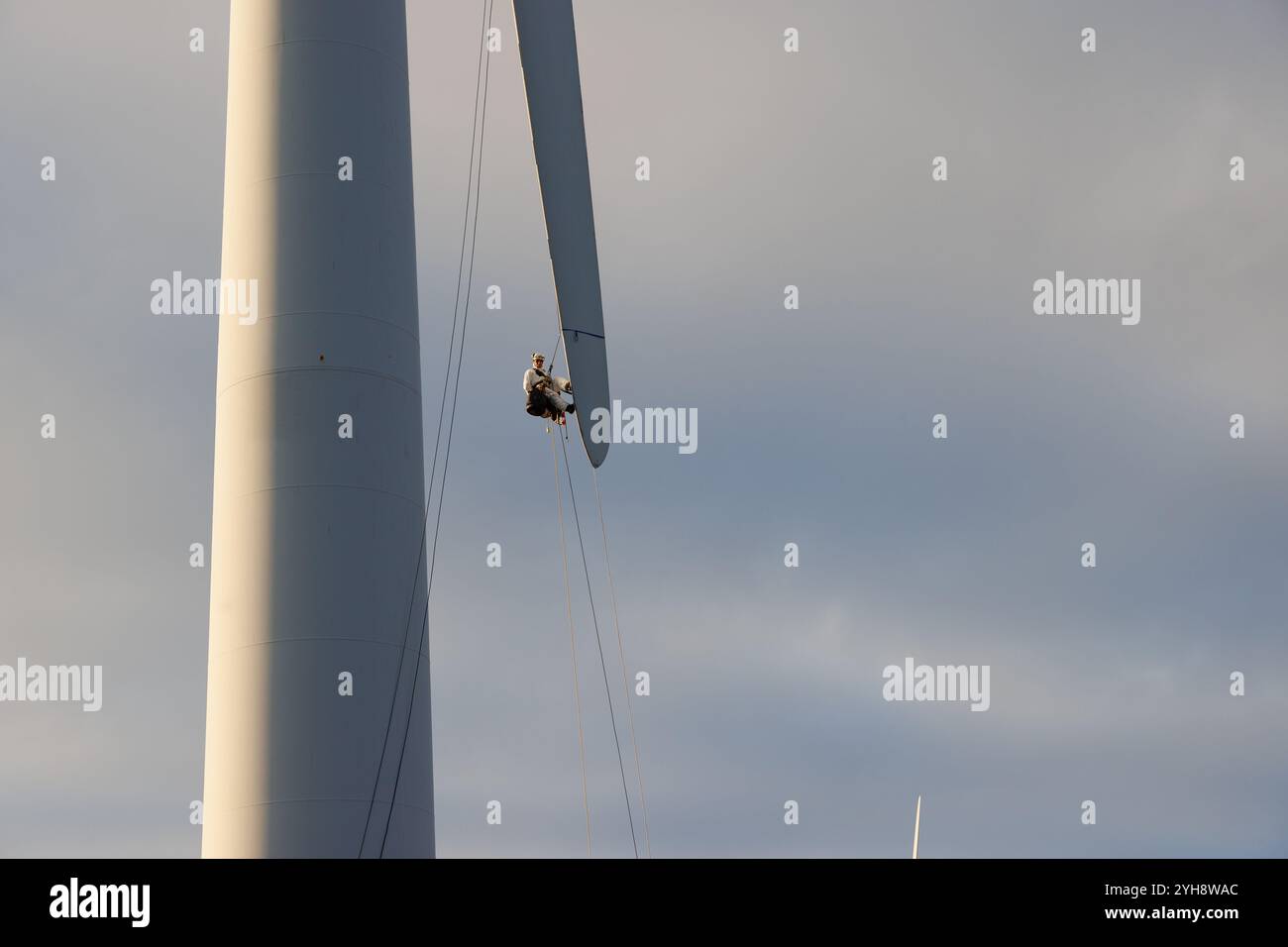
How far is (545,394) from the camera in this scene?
3184cm

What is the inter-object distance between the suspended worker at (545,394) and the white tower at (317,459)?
78.7 inches

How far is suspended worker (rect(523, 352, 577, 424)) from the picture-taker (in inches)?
1251

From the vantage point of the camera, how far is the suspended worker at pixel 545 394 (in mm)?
31766

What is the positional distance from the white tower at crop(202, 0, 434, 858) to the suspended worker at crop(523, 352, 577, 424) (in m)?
2.00

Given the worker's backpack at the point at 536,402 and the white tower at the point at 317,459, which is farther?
the worker's backpack at the point at 536,402

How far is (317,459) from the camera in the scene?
2972 cm

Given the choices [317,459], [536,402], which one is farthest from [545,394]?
[317,459]

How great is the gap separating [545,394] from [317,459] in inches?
171

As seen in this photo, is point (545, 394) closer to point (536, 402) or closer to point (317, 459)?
point (536, 402)

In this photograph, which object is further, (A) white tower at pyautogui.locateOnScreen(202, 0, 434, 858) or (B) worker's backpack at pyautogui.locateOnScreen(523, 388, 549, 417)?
(B) worker's backpack at pyautogui.locateOnScreen(523, 388, 549, 417)
